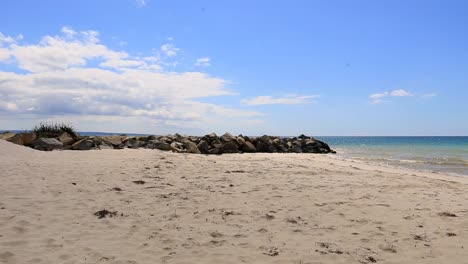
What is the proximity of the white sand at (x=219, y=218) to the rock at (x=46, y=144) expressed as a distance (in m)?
4.37

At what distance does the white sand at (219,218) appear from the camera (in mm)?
4434

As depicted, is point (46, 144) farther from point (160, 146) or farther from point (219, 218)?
point (219, 218)

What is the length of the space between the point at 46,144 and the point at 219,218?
10.8 m

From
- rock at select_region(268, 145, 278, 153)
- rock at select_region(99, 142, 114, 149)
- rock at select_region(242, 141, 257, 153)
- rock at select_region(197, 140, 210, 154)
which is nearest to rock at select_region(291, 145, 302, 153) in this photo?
rock at select_region(268, 145, 278, 153)

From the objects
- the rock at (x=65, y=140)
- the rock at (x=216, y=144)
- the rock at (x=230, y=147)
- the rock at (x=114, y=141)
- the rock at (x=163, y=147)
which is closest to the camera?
the rock at (x=65, y=140)

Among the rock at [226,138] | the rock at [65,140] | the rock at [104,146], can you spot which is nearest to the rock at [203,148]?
the rock at [226,138]

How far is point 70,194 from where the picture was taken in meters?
6.81

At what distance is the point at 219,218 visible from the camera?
5.90 m

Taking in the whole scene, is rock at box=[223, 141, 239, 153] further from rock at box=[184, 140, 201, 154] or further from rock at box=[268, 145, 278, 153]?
rock at box=[268, 145, 278, 153]

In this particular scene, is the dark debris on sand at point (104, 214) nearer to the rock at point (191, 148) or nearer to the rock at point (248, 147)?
the rock at point (191, 148)

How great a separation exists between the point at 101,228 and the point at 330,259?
123 inches

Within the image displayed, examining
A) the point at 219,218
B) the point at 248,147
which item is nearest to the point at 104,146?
the point at 248,147

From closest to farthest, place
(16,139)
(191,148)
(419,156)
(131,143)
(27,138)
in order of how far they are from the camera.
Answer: (16,139) < (27,138) < (131,143) < (191,148) < (419,156)

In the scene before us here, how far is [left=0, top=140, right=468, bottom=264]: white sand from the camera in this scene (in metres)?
Answer: 4.43
